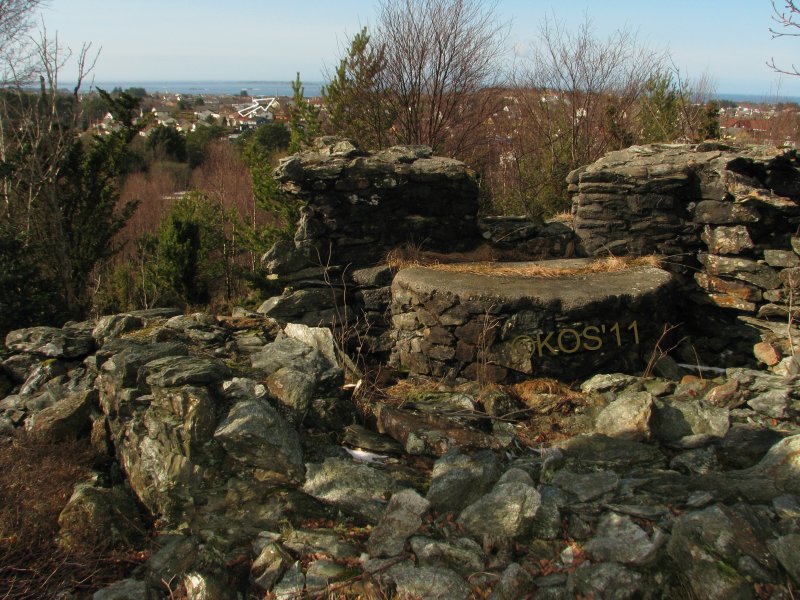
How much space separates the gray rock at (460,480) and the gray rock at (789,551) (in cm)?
140

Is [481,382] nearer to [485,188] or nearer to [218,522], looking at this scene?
[218,522]

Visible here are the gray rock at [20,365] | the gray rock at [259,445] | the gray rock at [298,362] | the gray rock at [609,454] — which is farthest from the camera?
the gray rock at [20,365]

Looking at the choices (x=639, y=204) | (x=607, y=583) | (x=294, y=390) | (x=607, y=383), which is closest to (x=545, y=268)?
(x=639, y=204)

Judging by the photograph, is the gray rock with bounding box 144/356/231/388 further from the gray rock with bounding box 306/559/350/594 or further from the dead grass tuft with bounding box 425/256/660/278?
the dead grass tuft with bounding box 425/256/660/278

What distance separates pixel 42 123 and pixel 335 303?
7134mm

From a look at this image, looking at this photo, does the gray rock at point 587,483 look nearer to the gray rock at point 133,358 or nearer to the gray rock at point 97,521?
the gray rock at point 97,521

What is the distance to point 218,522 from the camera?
144 inches

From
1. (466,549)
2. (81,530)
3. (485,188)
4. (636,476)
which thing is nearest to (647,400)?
(636,476)

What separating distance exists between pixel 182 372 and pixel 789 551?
11.4ft

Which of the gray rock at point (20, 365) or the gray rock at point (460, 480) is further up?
the gray rock at point (460, 480)

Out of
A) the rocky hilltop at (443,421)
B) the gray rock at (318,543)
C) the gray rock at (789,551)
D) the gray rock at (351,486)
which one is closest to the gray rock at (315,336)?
the rocky hilltop at (443,421)

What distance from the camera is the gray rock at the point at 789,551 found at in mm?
2801

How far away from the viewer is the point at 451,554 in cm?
316

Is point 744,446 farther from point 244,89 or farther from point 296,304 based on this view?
point 244,89
